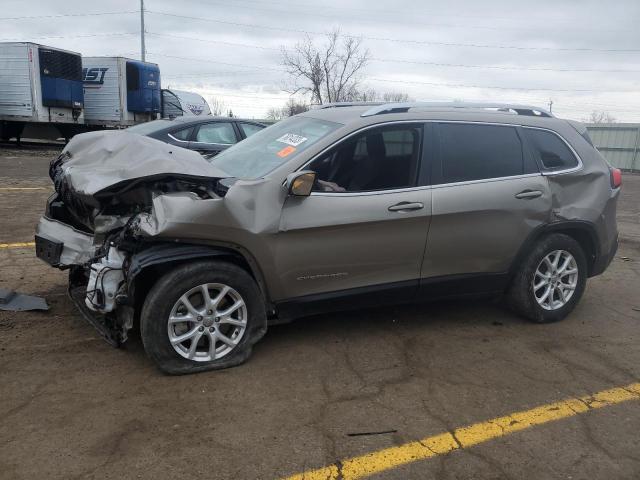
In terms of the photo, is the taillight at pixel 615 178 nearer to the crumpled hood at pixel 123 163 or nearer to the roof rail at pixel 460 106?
the roof rail at pixel 460 106

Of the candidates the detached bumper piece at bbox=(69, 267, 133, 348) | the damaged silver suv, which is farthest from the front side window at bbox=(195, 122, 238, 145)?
the detached bumper piece at bbox=(69, 267, 133, 348)

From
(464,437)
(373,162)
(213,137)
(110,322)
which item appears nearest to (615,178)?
(373,162)

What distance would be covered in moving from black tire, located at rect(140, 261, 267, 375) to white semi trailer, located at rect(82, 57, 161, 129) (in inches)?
794

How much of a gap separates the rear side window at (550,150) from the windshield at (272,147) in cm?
173

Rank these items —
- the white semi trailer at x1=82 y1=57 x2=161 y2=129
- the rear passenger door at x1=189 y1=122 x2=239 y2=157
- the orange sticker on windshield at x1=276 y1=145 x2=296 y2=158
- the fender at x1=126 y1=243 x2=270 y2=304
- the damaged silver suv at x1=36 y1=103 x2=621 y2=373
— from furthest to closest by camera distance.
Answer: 1. the white semi trailer at x1=82 y1=57 x2=161 y2=129
2. the rear passenger door at x1=189 y1=122 x2=239 y2=157
3. the orange sticker on windshield at x1=276 y1=145 x2=296 y2=158
4. the damaged silver suv at x1=36 y1=103 x2=621 y2=373
5. the fender at x1=126 y1=243 x2=270 y2=304

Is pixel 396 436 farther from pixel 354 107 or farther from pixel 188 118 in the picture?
pixel 188 118

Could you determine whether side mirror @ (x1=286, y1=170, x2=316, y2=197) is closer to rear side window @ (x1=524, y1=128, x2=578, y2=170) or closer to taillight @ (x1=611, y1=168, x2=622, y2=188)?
rear side window @ (x1=524, y1=128, x2=578, y2=170)

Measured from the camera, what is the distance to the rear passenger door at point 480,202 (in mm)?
4168

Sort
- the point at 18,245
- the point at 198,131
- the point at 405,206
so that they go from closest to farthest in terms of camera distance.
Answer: the point at 405,206, the point at 18,245, the point at 198,131

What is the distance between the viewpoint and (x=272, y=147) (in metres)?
4.26

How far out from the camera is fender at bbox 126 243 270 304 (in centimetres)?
339

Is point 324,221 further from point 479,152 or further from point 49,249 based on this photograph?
point 49,249

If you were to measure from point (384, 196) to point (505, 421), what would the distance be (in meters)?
1.68

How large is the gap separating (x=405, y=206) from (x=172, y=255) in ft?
5.44
